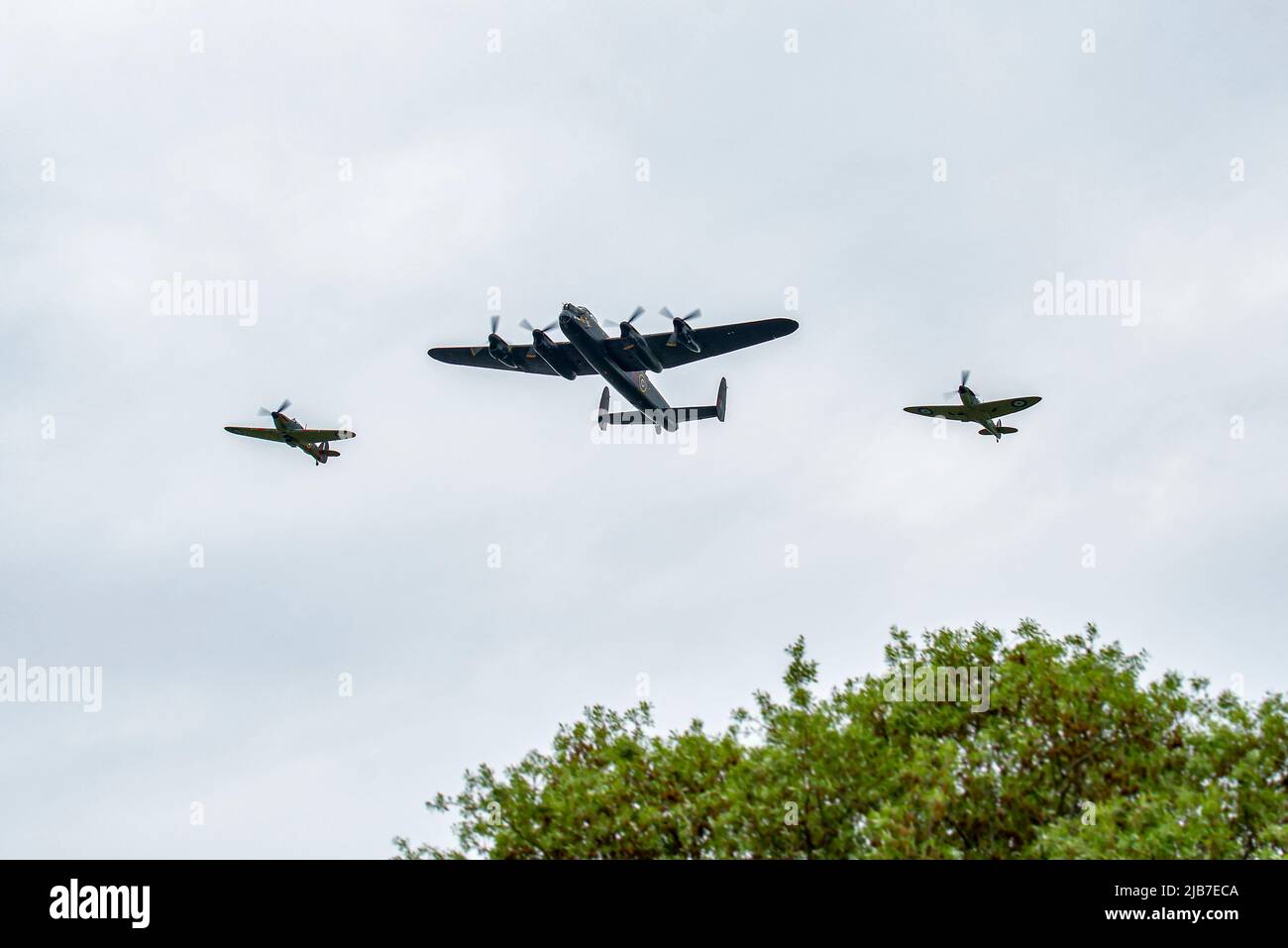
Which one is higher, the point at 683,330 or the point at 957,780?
the point at 683,330

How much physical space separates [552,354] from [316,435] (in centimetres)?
1151

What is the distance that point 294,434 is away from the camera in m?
50.2

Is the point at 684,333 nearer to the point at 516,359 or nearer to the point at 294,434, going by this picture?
the point at 516,359

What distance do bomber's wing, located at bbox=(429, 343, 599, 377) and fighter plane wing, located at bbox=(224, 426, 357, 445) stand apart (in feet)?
17.3

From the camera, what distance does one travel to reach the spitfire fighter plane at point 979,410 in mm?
51094

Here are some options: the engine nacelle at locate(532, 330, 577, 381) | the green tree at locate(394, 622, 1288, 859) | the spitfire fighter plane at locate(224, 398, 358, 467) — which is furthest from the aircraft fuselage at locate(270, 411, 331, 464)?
the green tree at locate(394, 622, 1288, 859)

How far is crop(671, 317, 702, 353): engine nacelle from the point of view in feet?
145

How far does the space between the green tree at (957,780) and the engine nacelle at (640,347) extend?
1677 centimetres

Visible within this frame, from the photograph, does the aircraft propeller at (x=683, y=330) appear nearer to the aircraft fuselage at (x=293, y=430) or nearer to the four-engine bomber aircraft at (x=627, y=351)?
the four-engine bomber aircraft at (x=627, y=351)

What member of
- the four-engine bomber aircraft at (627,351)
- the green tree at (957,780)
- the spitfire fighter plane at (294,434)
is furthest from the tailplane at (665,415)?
the green tree at (957,780)

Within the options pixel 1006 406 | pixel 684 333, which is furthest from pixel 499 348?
pixel 1006 406

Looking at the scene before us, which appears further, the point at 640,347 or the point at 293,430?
the point at 293,430
